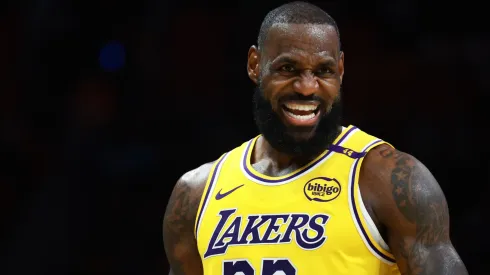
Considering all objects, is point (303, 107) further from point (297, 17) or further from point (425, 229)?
point (425, 229)

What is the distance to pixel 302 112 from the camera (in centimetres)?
334

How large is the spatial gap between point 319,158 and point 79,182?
290 centimetres

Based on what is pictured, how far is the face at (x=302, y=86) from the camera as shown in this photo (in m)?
3.29

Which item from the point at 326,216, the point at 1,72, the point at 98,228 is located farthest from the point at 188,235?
the point at 1,72

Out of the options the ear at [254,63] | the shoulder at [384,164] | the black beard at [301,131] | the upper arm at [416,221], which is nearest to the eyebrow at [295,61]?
the black beard at [301,131]

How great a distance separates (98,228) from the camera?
5898 millimetres

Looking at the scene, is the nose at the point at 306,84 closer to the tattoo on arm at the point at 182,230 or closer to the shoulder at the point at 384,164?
the shoulder at the point at 384,164

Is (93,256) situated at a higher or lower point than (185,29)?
lower

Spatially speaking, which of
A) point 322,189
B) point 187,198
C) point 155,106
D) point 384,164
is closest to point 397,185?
point 384,164

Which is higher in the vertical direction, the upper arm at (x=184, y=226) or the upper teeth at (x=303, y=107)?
the upper teeth at (x=303, y=107)

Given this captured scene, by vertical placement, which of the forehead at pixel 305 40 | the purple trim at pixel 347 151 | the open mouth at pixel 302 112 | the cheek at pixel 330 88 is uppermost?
the forehead at pixel 305 40

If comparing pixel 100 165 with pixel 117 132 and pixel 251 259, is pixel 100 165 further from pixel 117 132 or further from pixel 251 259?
pixel 251 259

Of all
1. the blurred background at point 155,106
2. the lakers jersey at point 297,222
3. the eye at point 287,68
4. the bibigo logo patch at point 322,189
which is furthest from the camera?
the blurred background at point 155,106

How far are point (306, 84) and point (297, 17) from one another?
0.92ft
